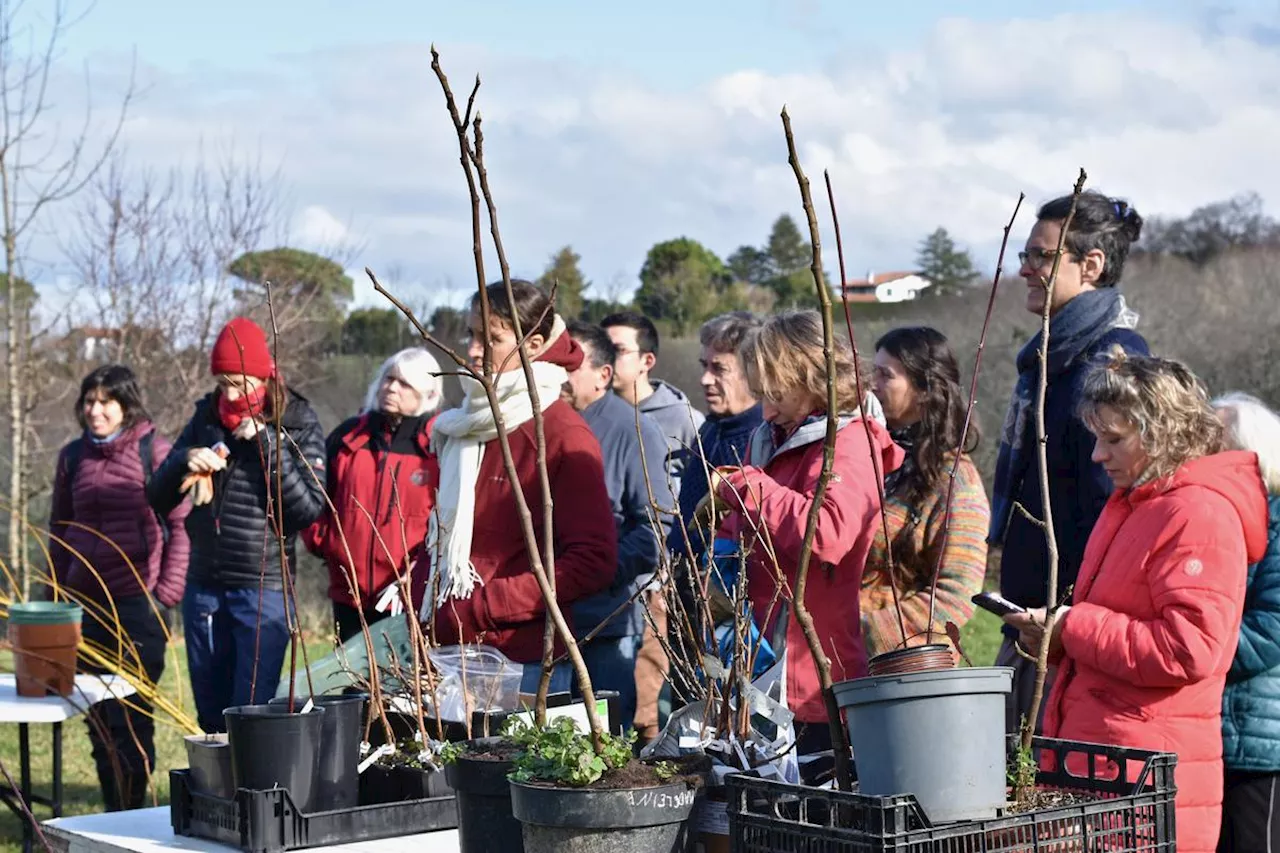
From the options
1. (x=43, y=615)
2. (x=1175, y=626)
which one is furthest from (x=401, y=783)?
(x=43, y=615)

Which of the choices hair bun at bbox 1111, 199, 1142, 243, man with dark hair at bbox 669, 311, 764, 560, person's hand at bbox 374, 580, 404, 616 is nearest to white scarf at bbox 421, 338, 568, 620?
person's hand at bbox 374, 580, 404, 616

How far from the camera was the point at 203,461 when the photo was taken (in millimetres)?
4738

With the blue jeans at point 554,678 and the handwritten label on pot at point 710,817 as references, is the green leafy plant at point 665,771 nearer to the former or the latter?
the handwritten label on pot at point 710,817

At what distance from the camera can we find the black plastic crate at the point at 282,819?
2299 millimetres

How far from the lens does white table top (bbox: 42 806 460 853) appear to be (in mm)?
2363

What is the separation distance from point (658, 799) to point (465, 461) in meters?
1.96

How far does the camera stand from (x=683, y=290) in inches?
748

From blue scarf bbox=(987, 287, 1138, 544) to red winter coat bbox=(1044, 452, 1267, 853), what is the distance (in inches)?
29.6

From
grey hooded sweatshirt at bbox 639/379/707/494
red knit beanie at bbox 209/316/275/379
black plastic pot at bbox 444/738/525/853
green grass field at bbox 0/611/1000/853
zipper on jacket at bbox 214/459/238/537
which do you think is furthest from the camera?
green grass field at bbox 0/611/1000/853

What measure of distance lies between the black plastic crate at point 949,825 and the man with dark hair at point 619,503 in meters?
2.08

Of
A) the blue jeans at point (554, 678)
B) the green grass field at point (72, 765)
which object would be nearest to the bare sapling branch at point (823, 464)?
the blue jeans at point (554, 678)

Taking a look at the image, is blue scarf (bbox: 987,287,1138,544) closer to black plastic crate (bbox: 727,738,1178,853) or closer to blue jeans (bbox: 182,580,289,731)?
black plastic crate (bbox: 727,738,1178,853)

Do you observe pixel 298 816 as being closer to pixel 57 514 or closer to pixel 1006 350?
pixel 57 514

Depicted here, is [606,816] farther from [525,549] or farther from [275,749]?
[525,549]
